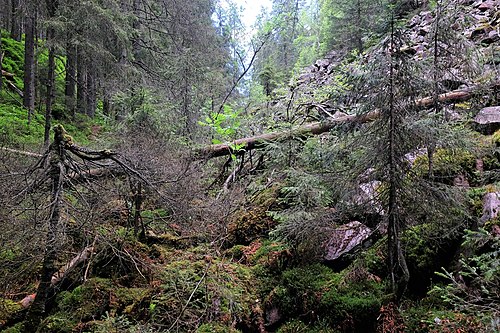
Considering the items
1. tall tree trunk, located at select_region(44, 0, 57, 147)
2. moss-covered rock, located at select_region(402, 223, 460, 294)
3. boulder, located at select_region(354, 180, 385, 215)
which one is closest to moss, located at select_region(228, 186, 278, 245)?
boulder, located at select_region(354, 180, 385, 215)

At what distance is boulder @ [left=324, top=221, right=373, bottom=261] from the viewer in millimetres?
4468

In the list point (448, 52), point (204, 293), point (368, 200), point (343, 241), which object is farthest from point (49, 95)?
point (448, 52)

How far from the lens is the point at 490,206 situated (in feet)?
12.9

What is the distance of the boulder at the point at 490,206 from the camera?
3836 mm

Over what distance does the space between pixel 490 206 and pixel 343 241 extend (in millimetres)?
1814

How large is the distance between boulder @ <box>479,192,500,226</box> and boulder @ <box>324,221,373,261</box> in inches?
51.9

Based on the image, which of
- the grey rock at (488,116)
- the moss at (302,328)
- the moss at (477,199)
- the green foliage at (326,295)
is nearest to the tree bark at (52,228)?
the green foliage at (326,295)

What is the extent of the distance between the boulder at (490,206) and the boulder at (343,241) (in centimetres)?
132

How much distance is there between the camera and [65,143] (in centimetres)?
390

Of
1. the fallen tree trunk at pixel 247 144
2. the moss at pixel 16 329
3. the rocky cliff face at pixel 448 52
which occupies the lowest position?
the moss at pixel 16 329

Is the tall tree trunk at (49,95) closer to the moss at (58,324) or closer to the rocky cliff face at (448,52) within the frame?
the moss at (58,324)

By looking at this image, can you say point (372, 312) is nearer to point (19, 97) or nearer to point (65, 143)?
point (65, 143)

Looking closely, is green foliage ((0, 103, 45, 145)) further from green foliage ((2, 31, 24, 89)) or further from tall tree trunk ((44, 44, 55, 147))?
green foliage ((2, 31, 24, 89))

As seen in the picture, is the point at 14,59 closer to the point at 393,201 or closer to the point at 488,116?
the point at 393,201
